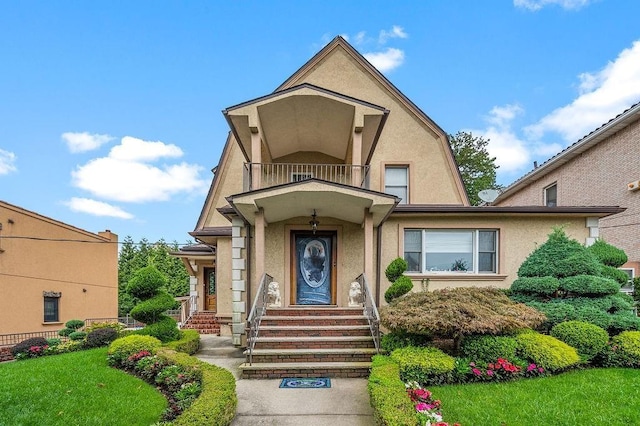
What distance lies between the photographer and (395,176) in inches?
489

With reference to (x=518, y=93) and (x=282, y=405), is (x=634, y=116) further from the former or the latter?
(x=282, y=405)

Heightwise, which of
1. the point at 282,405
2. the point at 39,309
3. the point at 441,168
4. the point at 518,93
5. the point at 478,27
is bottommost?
the point at 39,309

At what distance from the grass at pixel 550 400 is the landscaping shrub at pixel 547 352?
0.67 feet

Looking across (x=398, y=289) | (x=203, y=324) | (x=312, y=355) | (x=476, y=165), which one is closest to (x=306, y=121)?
(x=398, y=289)

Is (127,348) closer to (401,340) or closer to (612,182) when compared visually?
(401,340)

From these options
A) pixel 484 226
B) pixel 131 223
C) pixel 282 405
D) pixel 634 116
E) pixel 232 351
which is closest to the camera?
pixel 282 405

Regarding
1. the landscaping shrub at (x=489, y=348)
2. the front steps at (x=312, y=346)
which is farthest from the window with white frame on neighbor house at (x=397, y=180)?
the landscaping shrub at (x=489, y=348)

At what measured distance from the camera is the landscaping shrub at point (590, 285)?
700 cm

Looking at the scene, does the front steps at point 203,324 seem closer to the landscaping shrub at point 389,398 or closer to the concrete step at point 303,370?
the concrete step at point 303,370

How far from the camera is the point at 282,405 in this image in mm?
5195

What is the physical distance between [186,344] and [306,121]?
644cm

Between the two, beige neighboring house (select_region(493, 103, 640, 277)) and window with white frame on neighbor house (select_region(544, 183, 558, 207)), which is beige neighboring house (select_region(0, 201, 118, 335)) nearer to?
beige neighboring house (select_region(493, 103, 640, 277))

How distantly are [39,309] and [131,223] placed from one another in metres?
8.64

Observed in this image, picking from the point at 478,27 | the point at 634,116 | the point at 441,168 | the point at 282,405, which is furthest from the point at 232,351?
the point at 634,116
